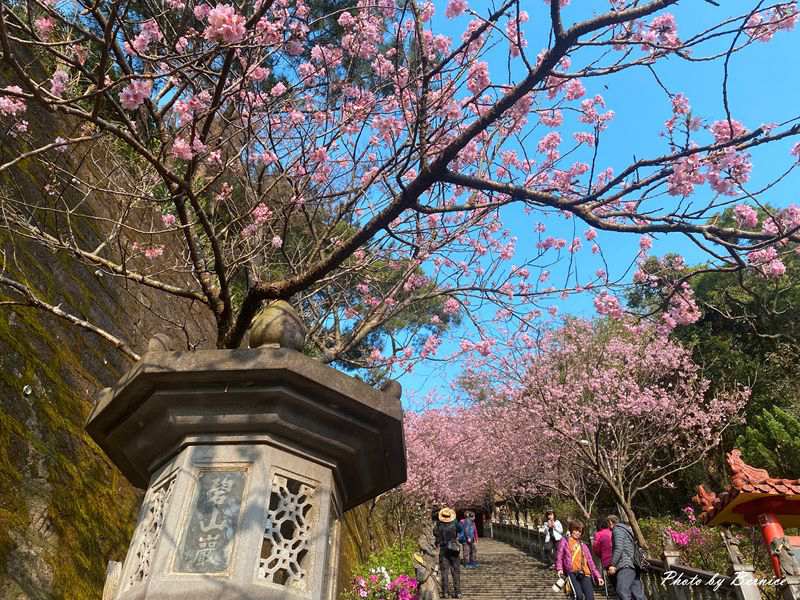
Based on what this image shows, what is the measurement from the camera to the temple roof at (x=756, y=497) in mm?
7238

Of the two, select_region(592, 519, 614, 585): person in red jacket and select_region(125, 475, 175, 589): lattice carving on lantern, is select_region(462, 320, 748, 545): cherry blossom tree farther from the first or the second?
select_region(125, 475, 175, 589): lattice carving on lantern

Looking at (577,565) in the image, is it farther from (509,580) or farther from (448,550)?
(509,580)

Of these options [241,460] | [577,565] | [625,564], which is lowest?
[241,460]

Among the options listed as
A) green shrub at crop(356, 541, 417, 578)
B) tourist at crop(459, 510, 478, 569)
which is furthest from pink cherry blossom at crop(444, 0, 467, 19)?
tourist at crop(459, 510, 478, 569)

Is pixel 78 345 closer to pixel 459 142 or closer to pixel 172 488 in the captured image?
pixel 172 488

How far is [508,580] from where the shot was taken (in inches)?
553

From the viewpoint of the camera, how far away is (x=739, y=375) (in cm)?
1967

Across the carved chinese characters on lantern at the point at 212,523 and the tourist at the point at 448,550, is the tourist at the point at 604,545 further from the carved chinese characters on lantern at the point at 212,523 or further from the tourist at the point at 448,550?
the carved chinese characters on lantern at the point at 212,523

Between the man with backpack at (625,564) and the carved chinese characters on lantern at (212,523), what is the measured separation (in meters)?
6.68

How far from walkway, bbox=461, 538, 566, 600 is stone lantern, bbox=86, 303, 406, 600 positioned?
416 inches

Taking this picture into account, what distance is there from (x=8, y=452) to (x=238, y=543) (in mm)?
3189

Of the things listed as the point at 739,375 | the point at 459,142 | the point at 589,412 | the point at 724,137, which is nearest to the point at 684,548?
the point at 589,412

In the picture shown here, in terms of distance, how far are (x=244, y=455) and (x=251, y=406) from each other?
0.22 m

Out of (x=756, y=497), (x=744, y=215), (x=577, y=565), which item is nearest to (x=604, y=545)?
(x=577, y=565)
